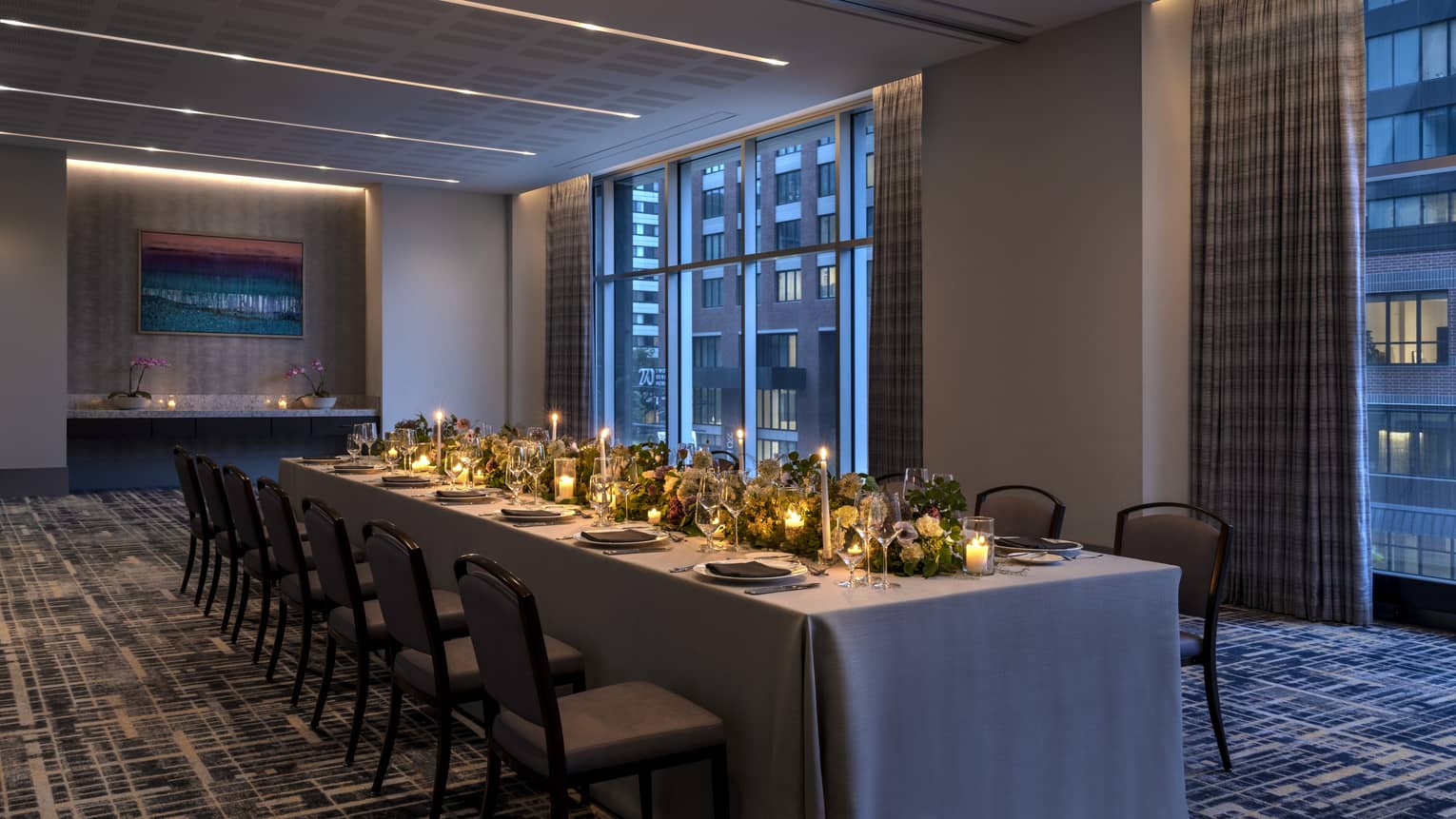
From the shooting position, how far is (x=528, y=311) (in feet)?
45.7

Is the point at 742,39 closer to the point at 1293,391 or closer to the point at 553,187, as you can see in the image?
the point at 1293,391

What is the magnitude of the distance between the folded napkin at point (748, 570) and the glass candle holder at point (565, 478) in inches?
69.6

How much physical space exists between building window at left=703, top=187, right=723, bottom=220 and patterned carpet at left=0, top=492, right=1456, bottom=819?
649 cm

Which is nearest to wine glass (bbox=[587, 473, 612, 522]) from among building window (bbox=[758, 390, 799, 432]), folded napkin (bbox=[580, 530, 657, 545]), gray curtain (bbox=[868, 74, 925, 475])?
folded napkin (bbox=[580, 530, 657, 545])

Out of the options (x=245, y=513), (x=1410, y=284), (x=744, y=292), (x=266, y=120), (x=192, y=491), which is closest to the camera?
(x=245, y=513)

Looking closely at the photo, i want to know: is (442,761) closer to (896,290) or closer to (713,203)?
(896,290)

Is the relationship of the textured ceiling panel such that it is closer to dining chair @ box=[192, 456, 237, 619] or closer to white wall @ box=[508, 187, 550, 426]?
white wall @ box=[508, 187, 550, 426]

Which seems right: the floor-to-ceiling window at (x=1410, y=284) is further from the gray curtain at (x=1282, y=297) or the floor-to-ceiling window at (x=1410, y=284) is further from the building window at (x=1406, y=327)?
the gray curtain at (x=1282, y=297)

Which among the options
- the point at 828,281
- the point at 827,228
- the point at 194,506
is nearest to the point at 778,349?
the point at 828,281

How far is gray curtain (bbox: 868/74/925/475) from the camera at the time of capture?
8.31m

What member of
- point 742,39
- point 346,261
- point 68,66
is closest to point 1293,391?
point 742,39

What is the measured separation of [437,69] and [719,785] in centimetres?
648

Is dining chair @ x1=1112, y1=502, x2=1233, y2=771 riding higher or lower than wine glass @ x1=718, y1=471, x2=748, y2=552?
lower

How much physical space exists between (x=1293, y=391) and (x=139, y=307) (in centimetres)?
1160
